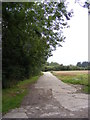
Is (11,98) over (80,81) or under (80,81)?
over

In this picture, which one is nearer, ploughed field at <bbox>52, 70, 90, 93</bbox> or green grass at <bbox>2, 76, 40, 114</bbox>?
green grass at <bbox>2, 76, 40, 114</bbox>

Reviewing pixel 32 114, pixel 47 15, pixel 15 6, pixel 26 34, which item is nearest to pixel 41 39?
pixel 26 34

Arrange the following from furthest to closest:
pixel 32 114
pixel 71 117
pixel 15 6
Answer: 1. pixel 15 6
2. pixel 32 114
3. pixel 71 117

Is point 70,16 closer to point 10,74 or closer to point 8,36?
point 8,36

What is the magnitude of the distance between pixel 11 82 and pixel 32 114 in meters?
8.47

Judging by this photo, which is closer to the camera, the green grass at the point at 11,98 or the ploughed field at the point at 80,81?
the green grass at the point at 11,98

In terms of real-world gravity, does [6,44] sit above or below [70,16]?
below

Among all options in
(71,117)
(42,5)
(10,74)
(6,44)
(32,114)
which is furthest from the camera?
(10,74)

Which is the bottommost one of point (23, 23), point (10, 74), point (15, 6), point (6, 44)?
point (10, 74)

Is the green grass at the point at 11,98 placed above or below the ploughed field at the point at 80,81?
above

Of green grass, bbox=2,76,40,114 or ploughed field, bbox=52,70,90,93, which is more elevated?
green grass, bbox=2,76,40,114

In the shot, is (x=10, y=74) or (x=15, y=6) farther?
(x=10, y=74)

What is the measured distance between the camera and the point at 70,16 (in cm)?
991

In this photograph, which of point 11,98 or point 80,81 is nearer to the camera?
point 11,98
